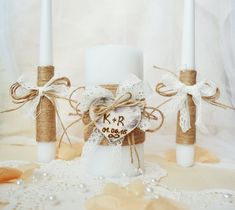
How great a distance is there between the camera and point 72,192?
0.74 meters

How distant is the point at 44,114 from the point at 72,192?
0.93 feet

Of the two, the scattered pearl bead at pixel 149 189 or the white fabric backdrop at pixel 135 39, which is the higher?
the white fabric backdrop at pixel 135 39

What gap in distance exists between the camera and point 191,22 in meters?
0.94

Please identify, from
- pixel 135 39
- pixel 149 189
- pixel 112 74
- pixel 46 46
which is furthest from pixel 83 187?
pixel 135 39

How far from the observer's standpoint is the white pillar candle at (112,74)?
822 mm

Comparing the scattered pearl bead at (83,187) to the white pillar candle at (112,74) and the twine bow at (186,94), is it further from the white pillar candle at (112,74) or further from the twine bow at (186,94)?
Result: the twine bow at (186,94)

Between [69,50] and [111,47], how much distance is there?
1.94ft

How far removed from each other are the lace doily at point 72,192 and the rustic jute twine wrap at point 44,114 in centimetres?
10

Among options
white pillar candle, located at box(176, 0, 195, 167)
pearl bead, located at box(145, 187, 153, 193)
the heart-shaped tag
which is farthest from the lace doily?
white pillar candle, located at box(176, 0, 195, 167)

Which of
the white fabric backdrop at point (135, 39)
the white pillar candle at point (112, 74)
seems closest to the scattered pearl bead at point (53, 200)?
the white pillar candle at point (112, 74)

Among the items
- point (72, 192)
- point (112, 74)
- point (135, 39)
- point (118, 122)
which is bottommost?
point (72, 192)

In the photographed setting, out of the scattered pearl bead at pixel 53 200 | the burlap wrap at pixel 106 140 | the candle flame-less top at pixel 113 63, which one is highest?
the candle flame-less top at pixel 113 63

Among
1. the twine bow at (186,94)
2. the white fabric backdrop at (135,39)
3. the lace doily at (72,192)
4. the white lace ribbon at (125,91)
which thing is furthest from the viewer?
the white fabric backdrop at (135,39)

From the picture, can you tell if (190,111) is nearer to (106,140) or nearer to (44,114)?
(106,140)
